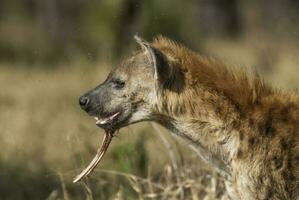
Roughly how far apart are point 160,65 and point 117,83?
413 mm

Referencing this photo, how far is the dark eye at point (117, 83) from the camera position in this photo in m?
6.80

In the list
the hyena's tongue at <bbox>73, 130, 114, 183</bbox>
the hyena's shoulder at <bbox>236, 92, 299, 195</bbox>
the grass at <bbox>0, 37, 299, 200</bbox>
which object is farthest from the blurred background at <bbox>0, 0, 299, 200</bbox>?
the hyena's shoulder at <bbox>236, 92, 299, 195</bbox>

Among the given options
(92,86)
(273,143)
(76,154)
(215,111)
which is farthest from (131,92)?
(92,86)

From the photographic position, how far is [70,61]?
17.1 m

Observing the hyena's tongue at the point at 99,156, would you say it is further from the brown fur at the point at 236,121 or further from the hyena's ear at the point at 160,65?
the hyena's ear at the point at 160,65

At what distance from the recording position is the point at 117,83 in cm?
683

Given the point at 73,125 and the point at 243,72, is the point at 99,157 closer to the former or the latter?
the point at 243,72

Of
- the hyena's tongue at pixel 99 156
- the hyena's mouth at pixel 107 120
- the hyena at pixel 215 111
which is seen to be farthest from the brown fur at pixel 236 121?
the hyena's tongue at pixel 99 156

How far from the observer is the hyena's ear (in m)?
6.52

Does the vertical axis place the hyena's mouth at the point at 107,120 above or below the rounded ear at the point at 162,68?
below

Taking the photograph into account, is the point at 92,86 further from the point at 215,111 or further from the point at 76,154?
the point at 215,111

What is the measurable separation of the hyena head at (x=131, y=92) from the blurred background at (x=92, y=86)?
0.45 m

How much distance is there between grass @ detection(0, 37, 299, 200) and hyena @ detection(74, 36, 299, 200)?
47cm

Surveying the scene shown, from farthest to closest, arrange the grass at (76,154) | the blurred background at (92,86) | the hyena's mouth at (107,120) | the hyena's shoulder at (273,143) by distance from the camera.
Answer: the blurred background at (92,86) < the grass at (76,154) < the hyena's mouth at (107,120) < the hyena's shoulder at (273,143)
